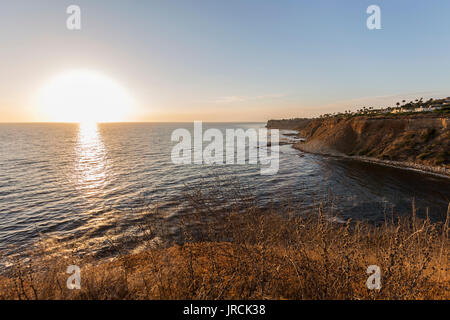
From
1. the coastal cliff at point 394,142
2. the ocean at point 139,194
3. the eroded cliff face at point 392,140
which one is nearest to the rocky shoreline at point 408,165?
the coastal cliff at point 394,142

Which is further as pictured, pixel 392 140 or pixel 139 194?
pixel 392 140

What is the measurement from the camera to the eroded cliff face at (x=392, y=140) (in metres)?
34.4

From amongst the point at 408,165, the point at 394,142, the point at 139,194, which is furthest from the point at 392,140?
the point at 139,194

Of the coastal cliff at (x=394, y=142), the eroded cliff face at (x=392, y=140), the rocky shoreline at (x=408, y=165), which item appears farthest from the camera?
the eroded cliff face at (x=392, y=140)

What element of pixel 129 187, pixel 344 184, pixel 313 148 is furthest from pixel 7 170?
pixel 313 148

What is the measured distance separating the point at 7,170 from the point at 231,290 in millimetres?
42976

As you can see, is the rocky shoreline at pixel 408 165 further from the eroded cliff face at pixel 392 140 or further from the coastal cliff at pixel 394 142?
the eroded cliff face at pixel 392 140

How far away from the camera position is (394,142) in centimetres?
4150

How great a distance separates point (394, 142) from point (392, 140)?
1.72 metres

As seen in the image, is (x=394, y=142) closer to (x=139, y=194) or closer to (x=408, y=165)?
(x=408, y=165)

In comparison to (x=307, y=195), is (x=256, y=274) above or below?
above

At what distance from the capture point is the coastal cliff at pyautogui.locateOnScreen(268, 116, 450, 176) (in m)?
33.3

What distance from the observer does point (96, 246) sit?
464 inches
